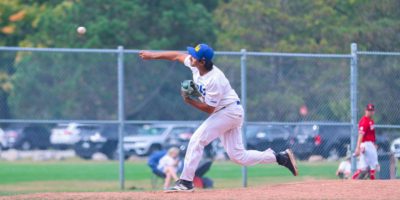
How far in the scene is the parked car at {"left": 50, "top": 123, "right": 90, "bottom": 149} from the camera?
1953 centimetres

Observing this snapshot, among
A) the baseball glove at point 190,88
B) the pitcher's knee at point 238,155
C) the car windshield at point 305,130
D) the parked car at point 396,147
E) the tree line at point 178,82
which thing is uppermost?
the tree line at point 178,82

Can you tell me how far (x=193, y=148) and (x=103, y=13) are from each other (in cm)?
2398

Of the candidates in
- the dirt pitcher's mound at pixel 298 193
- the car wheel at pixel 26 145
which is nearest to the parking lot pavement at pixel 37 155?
the car wheel at pixel 26 145

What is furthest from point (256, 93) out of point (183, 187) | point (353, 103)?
point (183, 187)

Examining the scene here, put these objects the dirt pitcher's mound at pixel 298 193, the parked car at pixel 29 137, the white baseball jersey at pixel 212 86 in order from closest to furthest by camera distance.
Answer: the dirt pitcher's mound at pixel 298 193 < the white baseball jersey at pixel 212 86 < the parked car at pixel 29 137

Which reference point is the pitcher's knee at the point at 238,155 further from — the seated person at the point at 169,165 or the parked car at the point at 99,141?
the parked car at the point at 99,141

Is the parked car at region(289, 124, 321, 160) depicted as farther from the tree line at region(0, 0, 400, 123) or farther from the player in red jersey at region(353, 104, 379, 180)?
the player in red jersey at region(353, 104, 379, 180)

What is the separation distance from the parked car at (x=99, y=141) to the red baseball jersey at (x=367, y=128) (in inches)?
257

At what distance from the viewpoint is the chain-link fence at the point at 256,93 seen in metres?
16.3

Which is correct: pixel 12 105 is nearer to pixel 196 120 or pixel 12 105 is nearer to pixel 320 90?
pixel 196 120

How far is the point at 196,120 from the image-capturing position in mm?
17219

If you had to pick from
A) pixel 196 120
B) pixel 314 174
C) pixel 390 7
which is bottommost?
pixel 314 174

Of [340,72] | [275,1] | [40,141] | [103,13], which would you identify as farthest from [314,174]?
[103,13]

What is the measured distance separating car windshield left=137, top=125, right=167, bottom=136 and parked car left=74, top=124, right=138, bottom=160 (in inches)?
13.1
